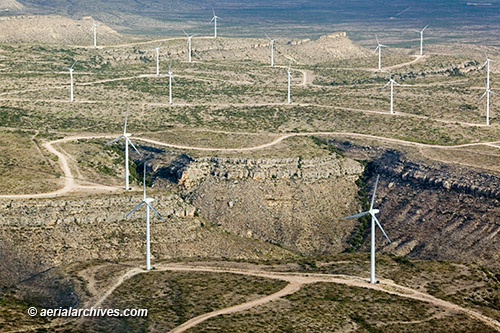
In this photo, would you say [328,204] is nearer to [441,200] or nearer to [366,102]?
[441,200]

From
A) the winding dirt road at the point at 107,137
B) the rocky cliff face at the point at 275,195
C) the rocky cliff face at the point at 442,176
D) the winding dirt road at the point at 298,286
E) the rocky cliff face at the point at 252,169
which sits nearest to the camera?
the winding dirt road at the point at 298,286

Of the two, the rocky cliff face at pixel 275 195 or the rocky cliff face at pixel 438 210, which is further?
the rocky cliff face at pixel 275 195

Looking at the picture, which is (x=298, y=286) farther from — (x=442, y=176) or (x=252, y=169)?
(x=442, y=176)

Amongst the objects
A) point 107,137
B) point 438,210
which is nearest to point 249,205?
point 438,210
